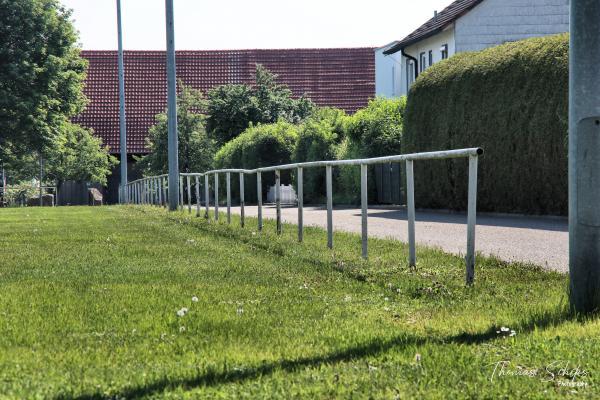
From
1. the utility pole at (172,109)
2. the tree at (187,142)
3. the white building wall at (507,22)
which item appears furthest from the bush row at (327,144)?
the tree at (187,142)

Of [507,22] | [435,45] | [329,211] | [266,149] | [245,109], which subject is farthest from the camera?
[245,109]

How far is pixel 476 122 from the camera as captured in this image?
21.0m

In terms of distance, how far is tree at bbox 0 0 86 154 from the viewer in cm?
4766

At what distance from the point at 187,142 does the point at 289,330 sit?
5084cm

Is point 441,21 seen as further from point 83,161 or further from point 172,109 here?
point 83,161

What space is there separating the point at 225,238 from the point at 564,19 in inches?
997

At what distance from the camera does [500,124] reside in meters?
20.1

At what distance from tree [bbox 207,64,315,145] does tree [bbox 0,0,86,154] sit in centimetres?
822

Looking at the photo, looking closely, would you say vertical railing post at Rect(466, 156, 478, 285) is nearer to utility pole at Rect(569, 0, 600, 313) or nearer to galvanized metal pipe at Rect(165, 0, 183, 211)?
utility pole at Rect(569, 0, 600, 313)

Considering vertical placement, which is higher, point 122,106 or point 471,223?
point 122,106

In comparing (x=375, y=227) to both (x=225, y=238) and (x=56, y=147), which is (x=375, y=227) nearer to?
(x=225, y=238)

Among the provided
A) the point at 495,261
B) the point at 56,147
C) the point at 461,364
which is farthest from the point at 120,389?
the point at 56,147

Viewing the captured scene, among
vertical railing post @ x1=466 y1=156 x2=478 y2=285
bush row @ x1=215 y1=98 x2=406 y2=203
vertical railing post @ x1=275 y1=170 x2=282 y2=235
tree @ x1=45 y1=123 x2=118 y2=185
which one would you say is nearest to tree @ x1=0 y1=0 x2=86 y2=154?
bush row @ x1=215 y1=98 x2=406 y2=203

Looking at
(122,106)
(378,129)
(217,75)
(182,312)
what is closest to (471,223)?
(182,312)
